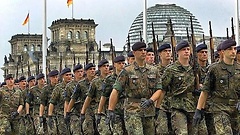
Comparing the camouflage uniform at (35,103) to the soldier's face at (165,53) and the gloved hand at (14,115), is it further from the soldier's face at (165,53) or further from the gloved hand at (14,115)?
the soldier's face at (165,53)

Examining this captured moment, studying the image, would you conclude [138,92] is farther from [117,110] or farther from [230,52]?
[230,52]

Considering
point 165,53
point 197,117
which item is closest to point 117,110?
point 165,53

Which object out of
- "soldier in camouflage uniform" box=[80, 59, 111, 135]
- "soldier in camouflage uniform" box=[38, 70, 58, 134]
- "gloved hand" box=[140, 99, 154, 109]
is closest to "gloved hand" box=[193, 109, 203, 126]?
"gloved hand" box=[140, 99, 154, 109]

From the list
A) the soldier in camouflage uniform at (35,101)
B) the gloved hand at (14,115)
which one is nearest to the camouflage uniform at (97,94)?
the soldier in camouflage uniform at (35,101)

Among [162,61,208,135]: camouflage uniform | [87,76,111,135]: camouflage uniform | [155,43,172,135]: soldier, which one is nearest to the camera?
[162,61,208,135]: camouflage uniform

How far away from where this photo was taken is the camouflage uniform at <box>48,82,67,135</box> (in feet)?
52.0

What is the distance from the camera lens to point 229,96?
1014 cm

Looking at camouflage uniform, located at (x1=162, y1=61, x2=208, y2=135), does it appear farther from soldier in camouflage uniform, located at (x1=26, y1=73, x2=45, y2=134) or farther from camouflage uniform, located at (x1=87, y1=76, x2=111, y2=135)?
soldier in camouflage uniform, located at (x1=26, y1=73, x2=45, y2=134)

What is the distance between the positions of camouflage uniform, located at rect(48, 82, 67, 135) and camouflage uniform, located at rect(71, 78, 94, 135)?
87cm

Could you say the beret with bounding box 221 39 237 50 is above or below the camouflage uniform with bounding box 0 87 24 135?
above

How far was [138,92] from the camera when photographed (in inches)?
435

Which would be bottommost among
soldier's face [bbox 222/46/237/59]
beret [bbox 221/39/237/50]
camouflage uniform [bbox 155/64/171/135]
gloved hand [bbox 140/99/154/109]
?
camouflage uniform [bbox 155/64/171/135]

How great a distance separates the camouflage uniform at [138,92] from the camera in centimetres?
1095

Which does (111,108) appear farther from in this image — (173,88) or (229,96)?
(229,96)
